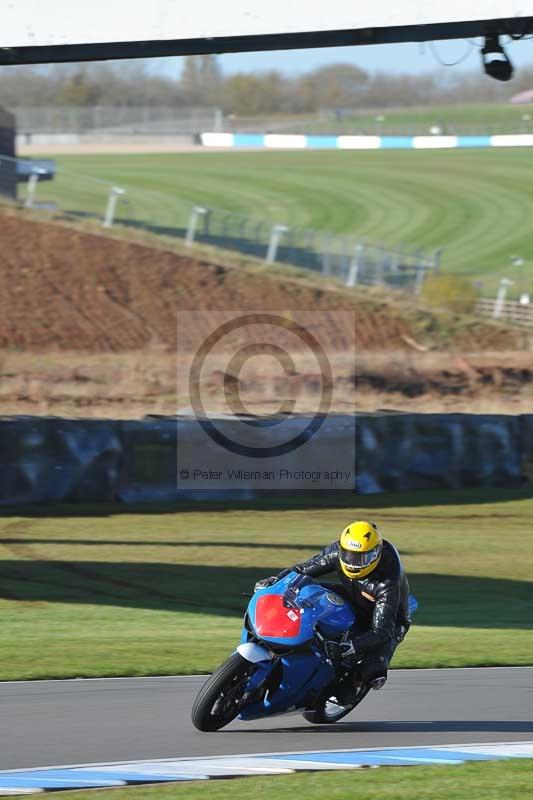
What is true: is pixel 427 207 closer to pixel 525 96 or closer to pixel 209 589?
pixel 525 96

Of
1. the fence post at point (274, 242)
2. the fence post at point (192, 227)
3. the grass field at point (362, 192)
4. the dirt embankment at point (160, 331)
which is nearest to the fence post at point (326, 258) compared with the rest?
the dirt embankment at point (160, 331)

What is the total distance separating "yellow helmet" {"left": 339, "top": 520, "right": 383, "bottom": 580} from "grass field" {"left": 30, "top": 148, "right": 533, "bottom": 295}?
118 feet

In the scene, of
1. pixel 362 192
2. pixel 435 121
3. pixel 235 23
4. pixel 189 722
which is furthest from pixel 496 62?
pixel 435 121

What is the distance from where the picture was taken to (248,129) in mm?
83250

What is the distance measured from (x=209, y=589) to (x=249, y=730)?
596cm

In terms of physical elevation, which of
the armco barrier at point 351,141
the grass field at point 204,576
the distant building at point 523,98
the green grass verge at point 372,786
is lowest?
the grass field at point 204,576

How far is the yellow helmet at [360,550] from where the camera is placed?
757cm

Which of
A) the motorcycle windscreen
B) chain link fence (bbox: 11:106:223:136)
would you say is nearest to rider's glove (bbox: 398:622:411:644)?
the motorcycle windscreen

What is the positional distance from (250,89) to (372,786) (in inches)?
3452

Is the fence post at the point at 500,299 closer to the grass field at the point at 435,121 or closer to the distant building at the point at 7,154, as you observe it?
the distant building at the point at 7,154

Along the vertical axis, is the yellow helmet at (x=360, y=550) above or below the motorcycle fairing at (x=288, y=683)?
above

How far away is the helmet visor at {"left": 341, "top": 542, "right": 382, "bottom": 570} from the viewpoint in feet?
24.9

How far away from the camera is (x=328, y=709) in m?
7.96

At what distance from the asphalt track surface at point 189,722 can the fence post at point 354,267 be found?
2781cm
